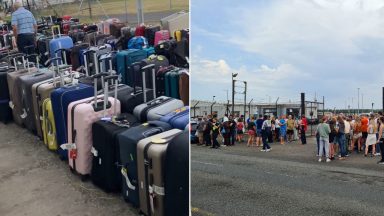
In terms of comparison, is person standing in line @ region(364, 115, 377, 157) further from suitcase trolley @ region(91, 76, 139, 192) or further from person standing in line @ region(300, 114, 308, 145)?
suitcase trolley @ region(91, 76, 139, 192)

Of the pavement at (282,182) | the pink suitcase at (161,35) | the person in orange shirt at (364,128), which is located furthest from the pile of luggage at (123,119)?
the person in orange shirt at (364,128)

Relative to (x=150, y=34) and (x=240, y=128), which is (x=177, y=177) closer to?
(x=240, y=128)

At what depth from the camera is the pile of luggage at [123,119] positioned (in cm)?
237

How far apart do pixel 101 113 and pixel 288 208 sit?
201cm

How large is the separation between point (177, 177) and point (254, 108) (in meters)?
0.82

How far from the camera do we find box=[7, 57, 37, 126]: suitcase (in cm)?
489

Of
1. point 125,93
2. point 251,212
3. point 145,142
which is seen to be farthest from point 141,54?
point 251,212

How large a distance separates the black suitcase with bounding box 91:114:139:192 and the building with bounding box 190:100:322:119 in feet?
4.83

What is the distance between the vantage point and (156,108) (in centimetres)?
317

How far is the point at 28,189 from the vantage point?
3289mm

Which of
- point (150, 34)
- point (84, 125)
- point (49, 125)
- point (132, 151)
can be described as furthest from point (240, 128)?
point (150, 34)

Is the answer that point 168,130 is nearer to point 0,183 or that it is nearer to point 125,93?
point 125,93

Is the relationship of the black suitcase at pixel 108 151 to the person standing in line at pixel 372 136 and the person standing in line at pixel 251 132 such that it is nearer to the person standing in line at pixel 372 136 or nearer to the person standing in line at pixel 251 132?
the person standing in line at pixel 251 132

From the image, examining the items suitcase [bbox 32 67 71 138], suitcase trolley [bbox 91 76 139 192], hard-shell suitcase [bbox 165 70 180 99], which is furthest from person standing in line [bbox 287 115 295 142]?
suitcase [bbox 32 67 71 138]
